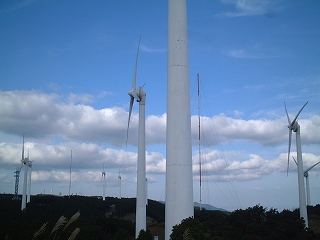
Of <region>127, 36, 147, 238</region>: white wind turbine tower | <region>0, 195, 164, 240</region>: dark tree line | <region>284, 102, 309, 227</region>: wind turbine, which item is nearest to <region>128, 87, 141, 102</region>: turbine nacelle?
<region>127, 36, 147, 238</region>: white wind turbine tower

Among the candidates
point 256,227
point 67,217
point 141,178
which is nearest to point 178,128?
point 141,178

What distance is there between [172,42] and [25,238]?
2729 centimetres

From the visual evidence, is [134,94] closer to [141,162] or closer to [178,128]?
[141,162]

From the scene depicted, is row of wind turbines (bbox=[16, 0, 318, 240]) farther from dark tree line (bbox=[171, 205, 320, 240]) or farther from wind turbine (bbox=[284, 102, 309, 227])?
wind turbine (bbox=[284, 102, 309, 227])

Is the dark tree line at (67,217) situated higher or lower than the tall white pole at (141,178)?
lower

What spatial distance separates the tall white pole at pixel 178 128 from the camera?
25078 millimetres

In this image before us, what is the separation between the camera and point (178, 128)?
2572cm

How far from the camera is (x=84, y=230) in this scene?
50562 mm

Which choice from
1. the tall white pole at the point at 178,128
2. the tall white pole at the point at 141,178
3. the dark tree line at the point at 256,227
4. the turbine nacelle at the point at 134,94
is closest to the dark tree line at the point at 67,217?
the tall white pole at the point at 141,178

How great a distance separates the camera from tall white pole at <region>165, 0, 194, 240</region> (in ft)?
82.3

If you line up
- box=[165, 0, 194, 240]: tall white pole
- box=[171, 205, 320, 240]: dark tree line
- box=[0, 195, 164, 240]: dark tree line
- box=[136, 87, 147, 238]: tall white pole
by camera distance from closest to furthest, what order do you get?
box=[165, 0, 194, 240]: tall white pole < box=[0, 195, 164, 240]: dark tree line < box=[136, 87, 147, 238]: tall white pole < box=[171, 205, 320, 240]: dark tree line

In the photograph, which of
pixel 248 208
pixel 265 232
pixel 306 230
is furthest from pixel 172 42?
pixel 248 208

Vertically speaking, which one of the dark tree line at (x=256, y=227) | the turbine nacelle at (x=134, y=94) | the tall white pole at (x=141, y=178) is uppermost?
the turbine nacelle at (x=134, y=94)

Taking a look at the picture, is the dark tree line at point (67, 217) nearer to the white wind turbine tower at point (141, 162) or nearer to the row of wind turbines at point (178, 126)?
the white wind turbine tower at point (141, 162)
